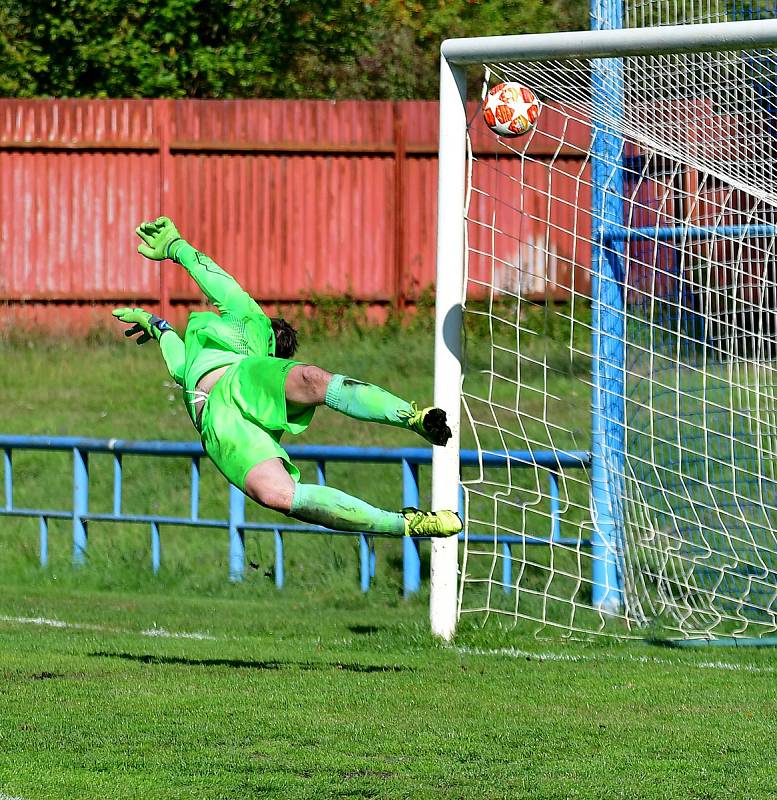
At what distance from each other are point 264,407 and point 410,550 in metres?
3.83

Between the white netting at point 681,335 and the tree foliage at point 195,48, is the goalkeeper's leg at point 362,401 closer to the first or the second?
the white netting at point 681,335

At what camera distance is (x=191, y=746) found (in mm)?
5906

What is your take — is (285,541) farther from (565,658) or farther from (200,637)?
(565,658)

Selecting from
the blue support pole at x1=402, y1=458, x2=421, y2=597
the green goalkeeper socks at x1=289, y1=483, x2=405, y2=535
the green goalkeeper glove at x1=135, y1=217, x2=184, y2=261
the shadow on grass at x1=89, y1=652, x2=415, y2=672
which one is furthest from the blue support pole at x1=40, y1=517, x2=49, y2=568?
the green goalkeeper socks at x1=289, y1=483, x2=405, y2=535

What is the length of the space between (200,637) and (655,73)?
4093 mm

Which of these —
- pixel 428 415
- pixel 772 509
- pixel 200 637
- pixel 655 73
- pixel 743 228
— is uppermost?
pixel 655 73

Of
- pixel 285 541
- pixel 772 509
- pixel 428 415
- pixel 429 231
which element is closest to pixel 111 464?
pixel 285 541

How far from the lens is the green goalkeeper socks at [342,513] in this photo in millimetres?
6980

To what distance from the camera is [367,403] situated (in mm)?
6902

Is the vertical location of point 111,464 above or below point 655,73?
below

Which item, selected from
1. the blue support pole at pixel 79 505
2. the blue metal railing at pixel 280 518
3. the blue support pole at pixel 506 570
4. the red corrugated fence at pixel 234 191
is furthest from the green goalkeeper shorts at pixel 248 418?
the red corrugated fence at pixel 234 191

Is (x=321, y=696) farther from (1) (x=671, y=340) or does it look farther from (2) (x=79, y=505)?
(2) (x=79, y=505)

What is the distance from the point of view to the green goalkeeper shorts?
283 inches

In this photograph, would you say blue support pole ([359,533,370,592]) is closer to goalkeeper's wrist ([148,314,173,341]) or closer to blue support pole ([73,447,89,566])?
blue support pole ([73,447,89,566])
